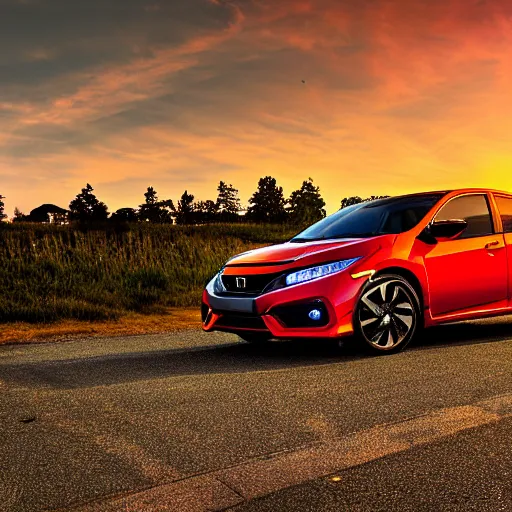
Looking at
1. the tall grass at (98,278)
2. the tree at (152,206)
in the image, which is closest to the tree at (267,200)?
the tree at (152,206)

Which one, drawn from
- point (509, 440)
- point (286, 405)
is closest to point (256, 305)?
point (286, 405)

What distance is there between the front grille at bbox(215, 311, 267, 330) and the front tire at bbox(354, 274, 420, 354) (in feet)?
3.04

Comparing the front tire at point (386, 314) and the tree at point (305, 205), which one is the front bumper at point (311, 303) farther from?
the tree at point (305, 205)

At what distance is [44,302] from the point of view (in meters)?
12.4

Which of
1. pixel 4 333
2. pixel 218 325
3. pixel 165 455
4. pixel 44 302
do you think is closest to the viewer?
pixel 165 455

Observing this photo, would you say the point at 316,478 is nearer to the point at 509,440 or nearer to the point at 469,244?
the point at 509,440

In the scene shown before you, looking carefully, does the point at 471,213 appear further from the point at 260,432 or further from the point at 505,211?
the point at 260,432

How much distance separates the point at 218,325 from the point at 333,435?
313 centimetres

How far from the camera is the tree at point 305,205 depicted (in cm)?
7976

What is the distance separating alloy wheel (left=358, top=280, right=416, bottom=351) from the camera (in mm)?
6523

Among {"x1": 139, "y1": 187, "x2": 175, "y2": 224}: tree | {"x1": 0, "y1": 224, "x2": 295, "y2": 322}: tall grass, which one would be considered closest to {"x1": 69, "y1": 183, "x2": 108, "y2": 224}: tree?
{"x1": 139, "y1": 187, "x2": 175, "y2": 224}: tree

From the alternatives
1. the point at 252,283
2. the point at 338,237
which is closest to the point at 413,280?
the point at 338,237

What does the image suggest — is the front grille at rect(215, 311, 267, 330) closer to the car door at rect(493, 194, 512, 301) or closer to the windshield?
the windshield

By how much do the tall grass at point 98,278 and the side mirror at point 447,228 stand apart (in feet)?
22.1
